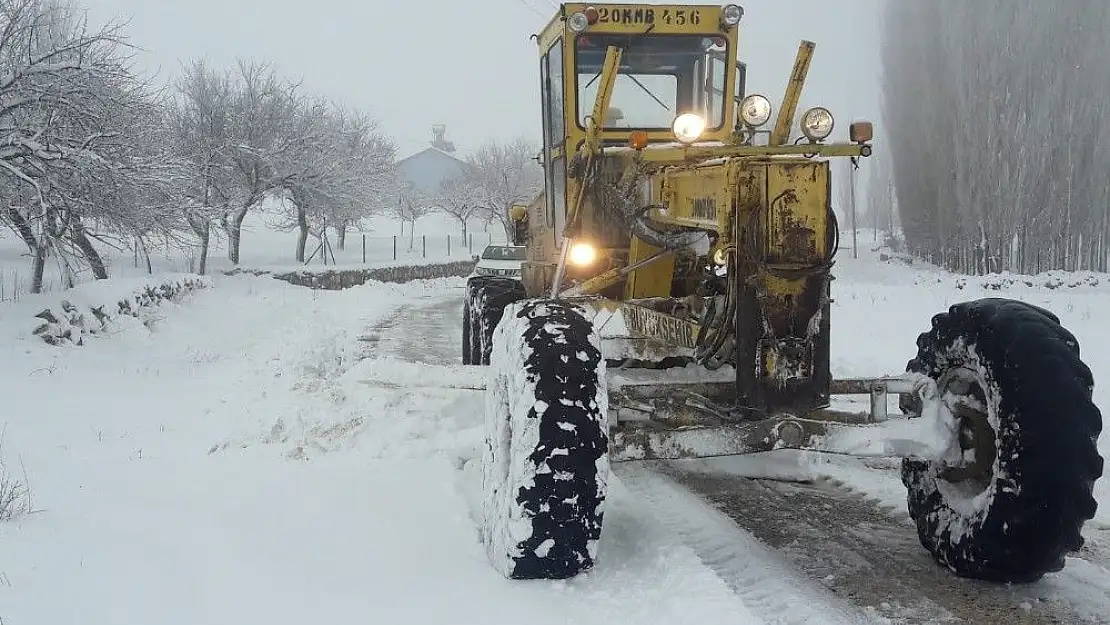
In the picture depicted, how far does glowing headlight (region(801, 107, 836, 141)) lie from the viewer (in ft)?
16.1

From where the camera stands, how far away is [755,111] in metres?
5.30

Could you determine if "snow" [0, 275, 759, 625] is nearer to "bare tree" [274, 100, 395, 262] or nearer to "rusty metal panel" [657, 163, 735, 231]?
"rusty metal panel" [657, 163, 735, 231]

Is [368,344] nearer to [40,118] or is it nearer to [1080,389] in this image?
[40,118]

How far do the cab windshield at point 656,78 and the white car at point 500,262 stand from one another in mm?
16951

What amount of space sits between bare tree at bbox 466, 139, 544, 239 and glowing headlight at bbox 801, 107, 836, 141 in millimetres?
58026

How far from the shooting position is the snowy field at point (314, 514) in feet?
12.8

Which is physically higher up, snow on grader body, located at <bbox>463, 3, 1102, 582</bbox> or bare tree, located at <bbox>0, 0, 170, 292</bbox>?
bare tree, located at <bbox>0, 0, 170, 292</bbox>

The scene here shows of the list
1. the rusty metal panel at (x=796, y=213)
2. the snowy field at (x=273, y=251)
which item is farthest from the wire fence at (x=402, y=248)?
the rusty metal panel at (x=796, y=213)

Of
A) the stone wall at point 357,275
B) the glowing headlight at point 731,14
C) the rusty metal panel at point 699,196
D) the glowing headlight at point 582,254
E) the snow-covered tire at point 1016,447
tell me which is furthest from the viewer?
the stone wall at point 357,275

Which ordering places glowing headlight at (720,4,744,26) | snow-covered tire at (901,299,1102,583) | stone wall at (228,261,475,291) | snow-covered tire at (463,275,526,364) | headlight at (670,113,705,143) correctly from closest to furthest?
snow-covered tire at (901,299,1102,583)
headlight at (670,113,705,143)
glowing headlight at (720,4,744,26)
snow-covered tire at (463,275,526,364)
stone wall at (228,261,475,291)

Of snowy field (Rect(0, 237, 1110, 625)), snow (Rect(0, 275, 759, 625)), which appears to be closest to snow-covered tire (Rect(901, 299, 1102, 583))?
snowy field (Rect(0, 237, 1110, 625))

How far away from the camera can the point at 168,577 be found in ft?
13.9

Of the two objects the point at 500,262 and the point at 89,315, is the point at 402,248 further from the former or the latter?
the point at 89,315

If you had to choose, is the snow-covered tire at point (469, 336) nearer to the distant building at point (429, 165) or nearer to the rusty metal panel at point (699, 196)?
the rusty metal panel at point (699, 196)
